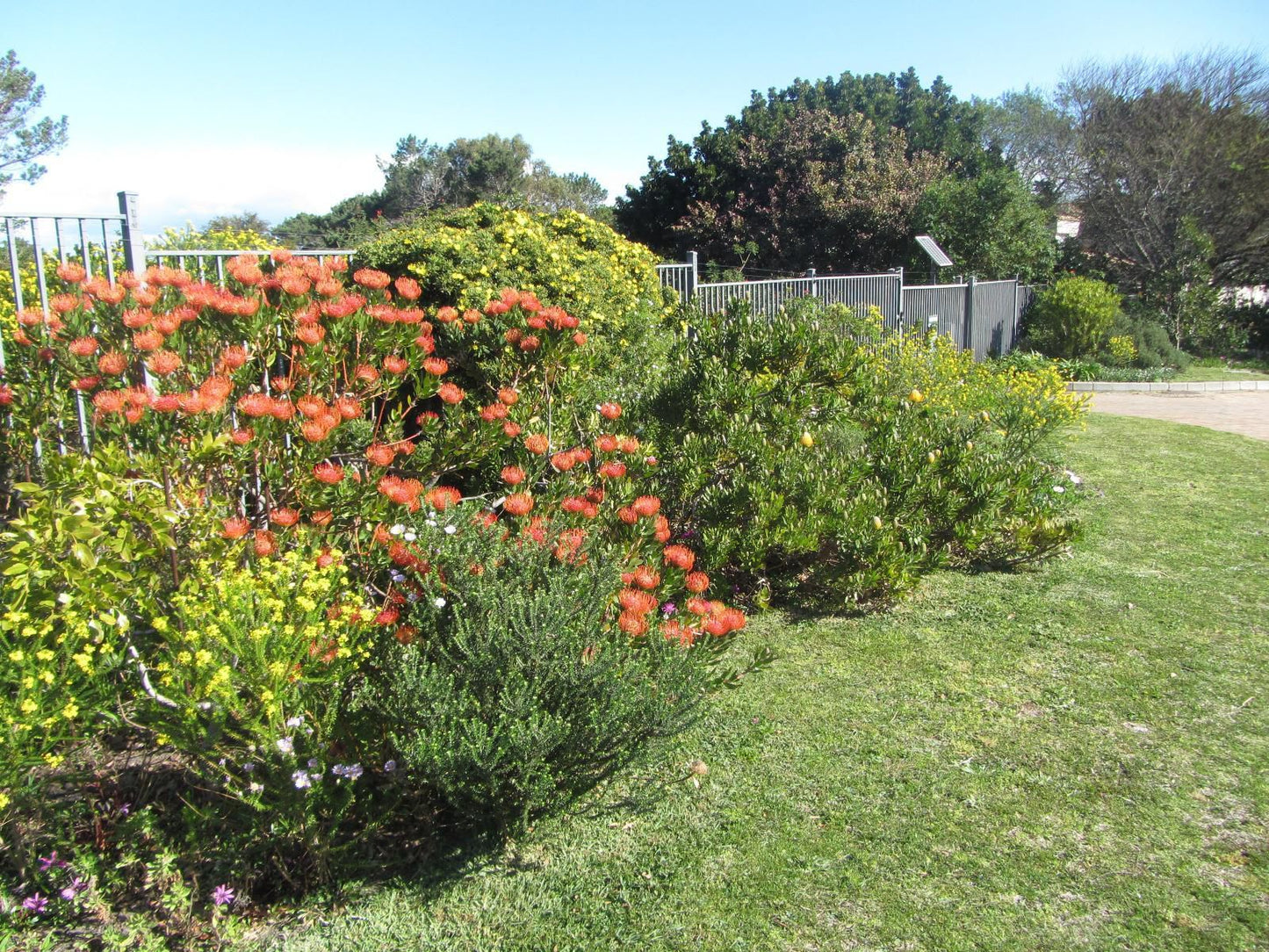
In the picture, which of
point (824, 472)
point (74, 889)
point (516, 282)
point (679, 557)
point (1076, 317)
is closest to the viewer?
point (74, 889)

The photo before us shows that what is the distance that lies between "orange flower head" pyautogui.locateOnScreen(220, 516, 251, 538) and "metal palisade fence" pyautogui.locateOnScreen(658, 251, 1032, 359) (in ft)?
22.9

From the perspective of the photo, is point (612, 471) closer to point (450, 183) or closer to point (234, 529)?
point (234, 529)

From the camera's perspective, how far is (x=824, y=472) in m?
5.15

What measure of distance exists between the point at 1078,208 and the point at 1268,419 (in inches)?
549

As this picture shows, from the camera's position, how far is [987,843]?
3096 mm

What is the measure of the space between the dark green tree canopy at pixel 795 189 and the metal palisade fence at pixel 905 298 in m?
4.13

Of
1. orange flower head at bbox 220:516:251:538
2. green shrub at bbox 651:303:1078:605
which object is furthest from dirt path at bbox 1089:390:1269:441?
orange flower head at bbox 220:516:251:538

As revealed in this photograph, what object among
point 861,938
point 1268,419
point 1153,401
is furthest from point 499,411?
point 1153,401

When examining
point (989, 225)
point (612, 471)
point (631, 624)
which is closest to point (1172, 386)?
point (989, 225)

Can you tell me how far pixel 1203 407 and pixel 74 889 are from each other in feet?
51.4

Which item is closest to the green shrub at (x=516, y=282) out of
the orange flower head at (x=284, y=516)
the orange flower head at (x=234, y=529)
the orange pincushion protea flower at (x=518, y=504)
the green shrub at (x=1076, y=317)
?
the orange pincushion protea flower at (x=518, y=504)

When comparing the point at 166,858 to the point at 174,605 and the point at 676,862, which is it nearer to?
the point at 174,605

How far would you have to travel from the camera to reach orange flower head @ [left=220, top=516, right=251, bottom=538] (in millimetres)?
2930

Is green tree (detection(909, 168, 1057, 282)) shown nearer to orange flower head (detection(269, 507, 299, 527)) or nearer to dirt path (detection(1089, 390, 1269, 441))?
dirt path (detection(1089, 390, 1269, 441))
